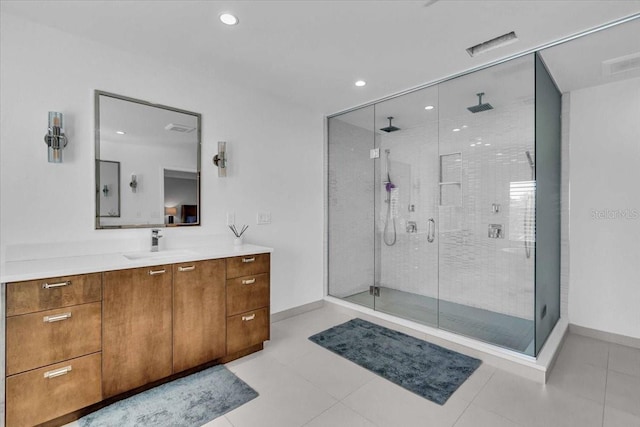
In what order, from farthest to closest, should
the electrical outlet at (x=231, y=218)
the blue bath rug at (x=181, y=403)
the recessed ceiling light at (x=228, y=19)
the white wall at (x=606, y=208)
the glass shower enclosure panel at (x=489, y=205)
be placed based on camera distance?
the electrical outlet at (x=231, y=218)
the white wall at (x=606, y=208)
the glass shower enclosure panel at (x=489, y=205)
the recessed ceiling light at (x=228, y=19)
the blue bath rug at (x=181, y=403)

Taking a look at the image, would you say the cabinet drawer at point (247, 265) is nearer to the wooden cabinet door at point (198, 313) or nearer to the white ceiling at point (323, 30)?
the wooden cabinet door at point (198, 313)

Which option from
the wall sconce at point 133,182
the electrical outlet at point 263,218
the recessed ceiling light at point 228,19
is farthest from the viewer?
the electrical outlet at point 263,218

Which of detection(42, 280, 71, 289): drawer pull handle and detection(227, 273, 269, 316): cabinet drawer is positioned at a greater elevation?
detection(42, 280, 71, 289): drawer pull handle

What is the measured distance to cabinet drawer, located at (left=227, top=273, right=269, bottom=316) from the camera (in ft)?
8.20

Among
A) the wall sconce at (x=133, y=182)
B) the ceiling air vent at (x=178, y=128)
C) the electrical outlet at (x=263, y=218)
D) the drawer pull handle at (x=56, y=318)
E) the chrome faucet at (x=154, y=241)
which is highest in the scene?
the ceiling air vent at (x=178, y=128)

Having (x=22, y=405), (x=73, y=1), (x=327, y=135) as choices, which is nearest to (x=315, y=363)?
(x=22, y=405)

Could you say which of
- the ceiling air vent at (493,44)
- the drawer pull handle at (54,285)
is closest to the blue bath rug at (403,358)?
the drawer pull handle at (54,285)

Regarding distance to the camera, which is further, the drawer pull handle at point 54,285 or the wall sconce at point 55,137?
the wall sconce at point 55,137

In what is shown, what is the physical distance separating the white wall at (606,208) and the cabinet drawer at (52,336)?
419cm

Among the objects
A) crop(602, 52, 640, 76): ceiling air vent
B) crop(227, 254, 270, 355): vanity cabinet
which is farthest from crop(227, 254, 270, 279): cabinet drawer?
crop(602, 52, 640, 76): ceiling air vent

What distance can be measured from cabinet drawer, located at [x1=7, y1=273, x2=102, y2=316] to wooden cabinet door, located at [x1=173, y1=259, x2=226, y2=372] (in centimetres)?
48

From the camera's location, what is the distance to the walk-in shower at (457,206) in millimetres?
2629

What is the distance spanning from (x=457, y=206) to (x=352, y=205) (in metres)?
1.25

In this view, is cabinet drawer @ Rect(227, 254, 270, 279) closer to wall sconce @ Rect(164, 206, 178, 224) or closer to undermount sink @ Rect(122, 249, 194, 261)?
undermount sink @ Rect(122, 249, 194, 261)
